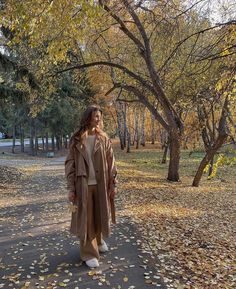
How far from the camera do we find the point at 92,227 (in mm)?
4859

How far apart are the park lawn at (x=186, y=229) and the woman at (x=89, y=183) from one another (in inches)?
38.1

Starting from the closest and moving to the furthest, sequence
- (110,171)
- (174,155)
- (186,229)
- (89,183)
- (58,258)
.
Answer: (89,183) < (110,171) < (58,258) < (186,229) < (174,155)

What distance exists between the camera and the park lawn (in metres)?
4.85

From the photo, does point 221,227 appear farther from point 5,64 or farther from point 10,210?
point 5,64

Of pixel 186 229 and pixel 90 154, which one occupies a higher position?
pixel 90 154

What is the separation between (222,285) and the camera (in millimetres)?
4562

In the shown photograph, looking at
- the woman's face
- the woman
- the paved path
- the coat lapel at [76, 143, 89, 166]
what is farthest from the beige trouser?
the woman's face

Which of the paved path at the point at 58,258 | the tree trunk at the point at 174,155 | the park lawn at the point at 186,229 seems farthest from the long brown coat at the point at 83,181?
the tree trunk at the point at 174,155

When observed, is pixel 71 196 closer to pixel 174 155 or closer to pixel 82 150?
pixel 82 150

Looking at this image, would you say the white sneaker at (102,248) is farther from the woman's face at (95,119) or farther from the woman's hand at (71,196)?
the woman's face at (95,119)

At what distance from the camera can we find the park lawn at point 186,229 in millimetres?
4852

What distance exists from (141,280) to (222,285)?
1.02 metres

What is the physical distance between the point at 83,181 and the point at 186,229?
331 centimetres

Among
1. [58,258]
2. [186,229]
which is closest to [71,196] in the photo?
[58,258]
